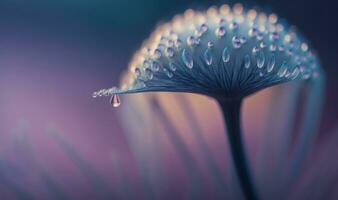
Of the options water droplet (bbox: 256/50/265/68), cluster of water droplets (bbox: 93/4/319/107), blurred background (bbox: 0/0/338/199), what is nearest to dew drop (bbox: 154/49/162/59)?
cluster of water droplets (bbox: 93/4/319/107)

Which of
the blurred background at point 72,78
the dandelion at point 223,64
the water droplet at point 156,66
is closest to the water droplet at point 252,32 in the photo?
the dandelion at point 223,64

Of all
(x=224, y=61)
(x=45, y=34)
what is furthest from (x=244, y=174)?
(x=45, y=34)

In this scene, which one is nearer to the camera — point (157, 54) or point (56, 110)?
point (157, 54)

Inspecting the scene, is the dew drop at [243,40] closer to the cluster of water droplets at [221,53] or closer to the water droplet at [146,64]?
the cluster of water droplets at [221,53]

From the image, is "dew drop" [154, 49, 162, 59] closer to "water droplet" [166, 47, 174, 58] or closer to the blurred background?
"water droplet" [166, 47, 174, 58]

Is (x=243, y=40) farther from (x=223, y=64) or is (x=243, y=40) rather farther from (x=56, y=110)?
(x=56, y=110)

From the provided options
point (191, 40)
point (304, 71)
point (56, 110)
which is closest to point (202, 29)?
point (191, 40)

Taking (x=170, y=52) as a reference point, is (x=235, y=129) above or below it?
below

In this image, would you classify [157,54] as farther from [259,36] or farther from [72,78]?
[72,78]
